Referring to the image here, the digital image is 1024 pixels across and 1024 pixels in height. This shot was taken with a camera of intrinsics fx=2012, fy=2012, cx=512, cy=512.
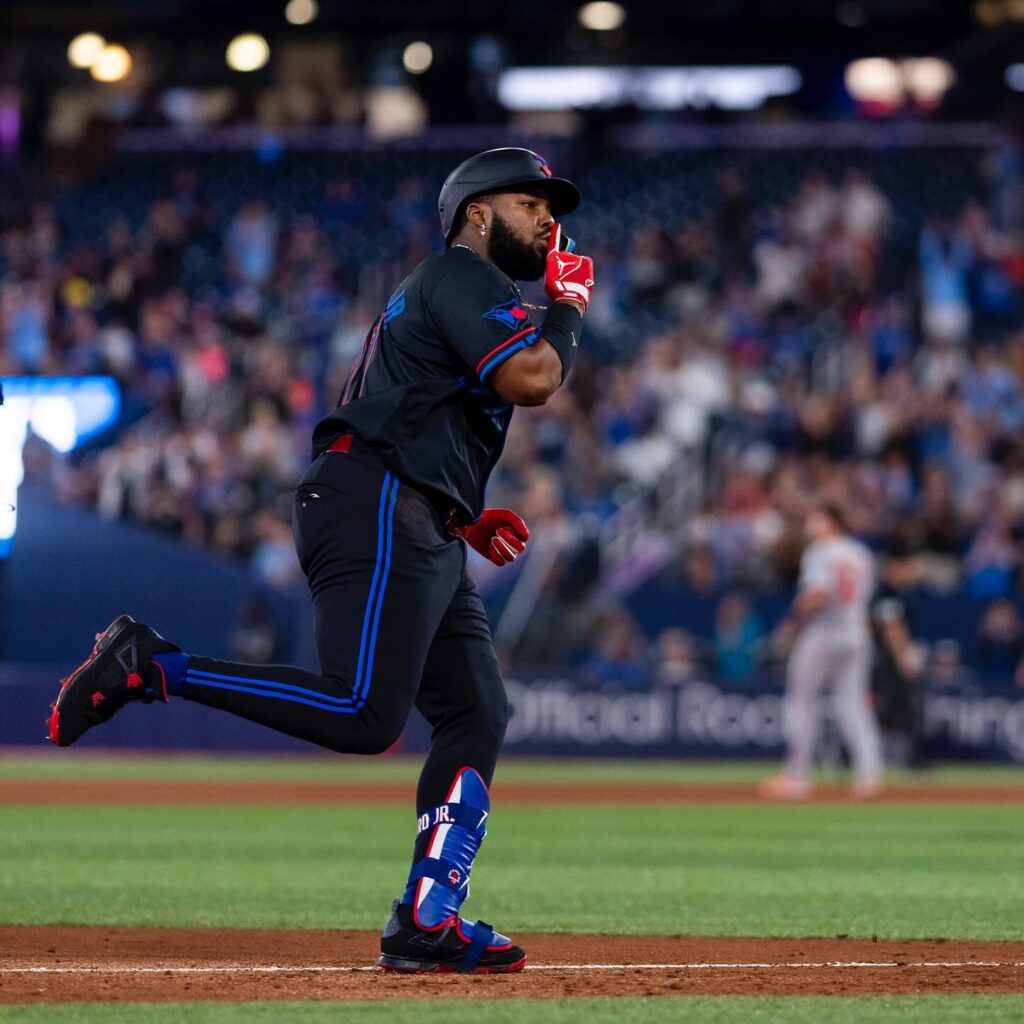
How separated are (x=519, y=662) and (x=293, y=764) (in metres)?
2.67

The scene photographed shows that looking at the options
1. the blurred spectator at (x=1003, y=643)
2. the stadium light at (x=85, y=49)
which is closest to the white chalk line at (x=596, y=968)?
the blurred spectator at (x=1003, y=643)

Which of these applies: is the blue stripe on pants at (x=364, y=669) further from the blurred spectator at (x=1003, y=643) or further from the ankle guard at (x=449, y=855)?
the blurred spectator at (x=1003, y=643)

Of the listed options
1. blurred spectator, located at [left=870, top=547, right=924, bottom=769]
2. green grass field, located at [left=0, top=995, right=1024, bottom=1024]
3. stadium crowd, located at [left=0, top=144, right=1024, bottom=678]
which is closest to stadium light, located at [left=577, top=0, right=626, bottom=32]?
stadium crowd, located at [left=0, top=144, right=1024, bottom=678]

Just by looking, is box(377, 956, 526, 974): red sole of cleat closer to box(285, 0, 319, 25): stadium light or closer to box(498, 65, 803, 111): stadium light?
box(285, 0, 319, 25): stadium light

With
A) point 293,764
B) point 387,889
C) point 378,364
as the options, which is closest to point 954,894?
point 387,889

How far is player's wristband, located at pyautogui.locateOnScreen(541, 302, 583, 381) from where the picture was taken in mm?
5707

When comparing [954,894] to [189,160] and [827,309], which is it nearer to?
[827,309]

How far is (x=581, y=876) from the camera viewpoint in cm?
947

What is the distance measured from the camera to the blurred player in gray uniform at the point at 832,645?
1527 centimetres

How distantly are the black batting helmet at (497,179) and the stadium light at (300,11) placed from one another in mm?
25364

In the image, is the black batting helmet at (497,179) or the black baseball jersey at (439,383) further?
the black batting helmet at (497,179)

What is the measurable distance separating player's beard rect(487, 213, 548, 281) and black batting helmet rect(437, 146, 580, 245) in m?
0.11

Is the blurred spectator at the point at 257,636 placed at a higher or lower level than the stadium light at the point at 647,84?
lower

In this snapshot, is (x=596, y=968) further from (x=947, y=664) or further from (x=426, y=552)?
(x=947, y=664)
